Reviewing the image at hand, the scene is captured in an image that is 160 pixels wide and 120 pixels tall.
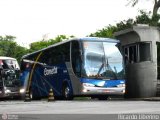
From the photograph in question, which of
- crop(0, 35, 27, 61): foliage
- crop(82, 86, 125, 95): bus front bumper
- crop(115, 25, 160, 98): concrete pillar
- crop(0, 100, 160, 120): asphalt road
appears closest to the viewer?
crop(0, 100, 160, 120): asphalt road

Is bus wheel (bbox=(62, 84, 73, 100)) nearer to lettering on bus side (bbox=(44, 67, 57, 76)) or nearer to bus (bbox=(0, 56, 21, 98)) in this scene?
lettering on bus side (bbox=(44, 67, 57, 76))

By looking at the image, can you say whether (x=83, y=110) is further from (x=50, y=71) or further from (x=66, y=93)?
(x=50, y=71)

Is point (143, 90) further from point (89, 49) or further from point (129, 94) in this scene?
point (89, 49)

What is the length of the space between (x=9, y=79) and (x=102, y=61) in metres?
15.4

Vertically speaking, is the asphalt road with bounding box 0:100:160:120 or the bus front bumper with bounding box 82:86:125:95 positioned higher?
the asphalt road with bounding box 0:100:160:120

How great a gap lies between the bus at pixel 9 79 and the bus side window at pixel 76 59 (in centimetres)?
1419

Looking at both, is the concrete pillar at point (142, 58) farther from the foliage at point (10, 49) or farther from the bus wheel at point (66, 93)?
the foliage at point (10, 49)

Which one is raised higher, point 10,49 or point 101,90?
point 10,49

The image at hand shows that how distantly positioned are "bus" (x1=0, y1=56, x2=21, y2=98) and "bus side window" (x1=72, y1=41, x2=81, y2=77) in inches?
559

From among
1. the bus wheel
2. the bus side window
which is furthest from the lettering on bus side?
the bus side window

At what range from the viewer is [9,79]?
39.5 m

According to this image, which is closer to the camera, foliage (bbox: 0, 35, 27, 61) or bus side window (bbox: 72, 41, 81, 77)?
bus side window (bbox: 72, 41, 81, 77)

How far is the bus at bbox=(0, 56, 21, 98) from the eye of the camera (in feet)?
Answer: 128

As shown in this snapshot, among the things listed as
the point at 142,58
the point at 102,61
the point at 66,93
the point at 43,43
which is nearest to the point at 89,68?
the point at 102,61
